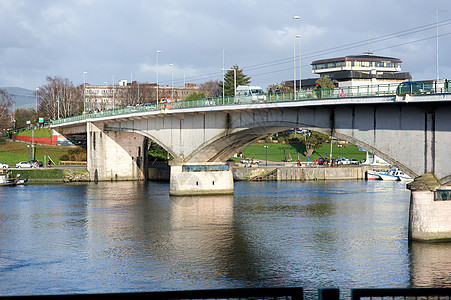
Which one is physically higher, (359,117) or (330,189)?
(359,117)

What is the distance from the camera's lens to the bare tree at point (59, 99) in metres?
166

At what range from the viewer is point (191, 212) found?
6028 centimetres

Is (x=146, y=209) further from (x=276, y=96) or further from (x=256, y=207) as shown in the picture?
(x=276, y=96)

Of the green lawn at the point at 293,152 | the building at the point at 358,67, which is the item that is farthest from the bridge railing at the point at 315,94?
the building at the point at 358,67

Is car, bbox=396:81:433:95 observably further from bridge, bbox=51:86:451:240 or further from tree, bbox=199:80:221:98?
tree, bbox=199:80:221:98

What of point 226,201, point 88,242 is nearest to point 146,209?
point 226,201

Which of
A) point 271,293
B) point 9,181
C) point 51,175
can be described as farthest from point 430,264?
point 51,175

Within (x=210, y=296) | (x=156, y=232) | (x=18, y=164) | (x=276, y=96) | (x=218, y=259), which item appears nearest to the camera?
(x=210, y=296)

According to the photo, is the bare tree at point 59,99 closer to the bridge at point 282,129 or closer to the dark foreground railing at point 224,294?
the bridge at point 282,129

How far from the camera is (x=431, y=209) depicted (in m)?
39.7

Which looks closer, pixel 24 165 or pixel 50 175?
pixel 50 175

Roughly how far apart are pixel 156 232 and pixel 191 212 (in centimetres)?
1149

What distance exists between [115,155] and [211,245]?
6184 cm

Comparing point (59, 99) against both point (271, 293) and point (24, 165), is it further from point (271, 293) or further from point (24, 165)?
point (271, 293)
